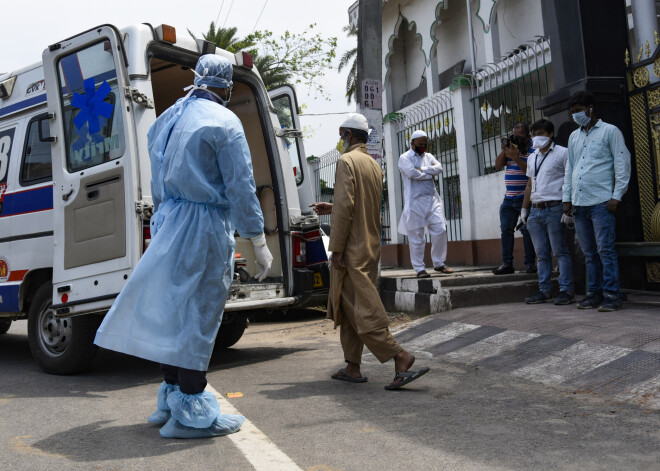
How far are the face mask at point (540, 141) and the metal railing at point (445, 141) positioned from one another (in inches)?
135

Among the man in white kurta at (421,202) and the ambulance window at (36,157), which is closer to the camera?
the ambulance window at (36,157)

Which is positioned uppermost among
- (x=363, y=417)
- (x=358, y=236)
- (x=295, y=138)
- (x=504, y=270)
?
(x=295, y=138)

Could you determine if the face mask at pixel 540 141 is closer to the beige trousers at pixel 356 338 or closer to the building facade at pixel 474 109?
the building facade at pixel 474 109

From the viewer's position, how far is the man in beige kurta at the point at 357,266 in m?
4.64

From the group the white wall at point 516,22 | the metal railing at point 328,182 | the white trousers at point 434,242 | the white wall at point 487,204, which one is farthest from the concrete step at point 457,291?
the white wall at point 516,22

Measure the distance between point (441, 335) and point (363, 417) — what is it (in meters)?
2.53

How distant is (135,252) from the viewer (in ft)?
16.6

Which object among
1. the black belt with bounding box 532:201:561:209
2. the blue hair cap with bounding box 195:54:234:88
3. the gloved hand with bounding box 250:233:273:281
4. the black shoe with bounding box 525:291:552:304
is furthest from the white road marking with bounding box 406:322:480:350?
the blue hair cap with bounding box 195:54:234:88

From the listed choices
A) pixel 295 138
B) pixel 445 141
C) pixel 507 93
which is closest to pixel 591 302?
pixel 295 138

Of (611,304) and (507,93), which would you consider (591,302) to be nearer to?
(611,304)

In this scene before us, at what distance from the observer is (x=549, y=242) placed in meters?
7.09

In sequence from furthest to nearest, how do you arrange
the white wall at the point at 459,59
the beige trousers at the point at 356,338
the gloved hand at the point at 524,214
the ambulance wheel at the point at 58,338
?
the white wall at the point at 459,59
the gloved hand at the point at 524,214
the ambulance wheel at the point at 58,338
the beige trousers at the point at 356,338

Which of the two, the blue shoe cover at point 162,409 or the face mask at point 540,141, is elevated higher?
the face mask at point 540,141

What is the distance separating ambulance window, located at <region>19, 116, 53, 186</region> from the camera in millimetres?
5984
